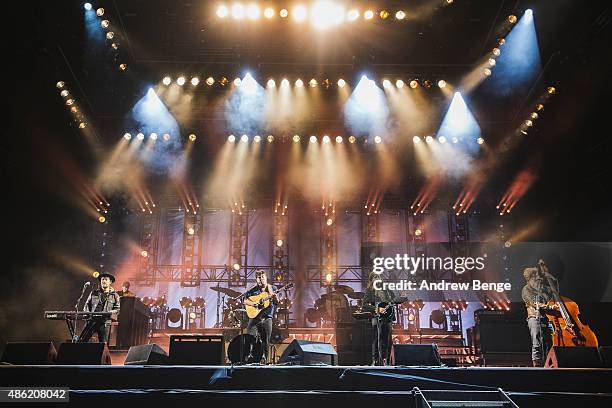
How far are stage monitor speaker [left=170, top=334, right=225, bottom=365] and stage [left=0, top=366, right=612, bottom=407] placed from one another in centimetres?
59

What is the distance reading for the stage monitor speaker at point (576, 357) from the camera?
554cm

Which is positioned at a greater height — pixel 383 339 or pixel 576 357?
pixel 383 339

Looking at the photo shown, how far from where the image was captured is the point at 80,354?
578cm

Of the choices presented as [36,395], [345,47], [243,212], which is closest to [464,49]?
[345,47]

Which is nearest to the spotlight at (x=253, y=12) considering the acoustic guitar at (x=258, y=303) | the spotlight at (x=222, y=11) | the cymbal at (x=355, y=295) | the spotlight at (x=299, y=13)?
the spotlight at (x=222, y=11)

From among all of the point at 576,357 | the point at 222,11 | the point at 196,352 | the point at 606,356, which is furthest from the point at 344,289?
the point at 606,356

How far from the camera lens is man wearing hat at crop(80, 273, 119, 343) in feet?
26.4

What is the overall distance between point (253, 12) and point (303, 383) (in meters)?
8.46

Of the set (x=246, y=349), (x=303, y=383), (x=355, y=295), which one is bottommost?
(x=303, y=383)

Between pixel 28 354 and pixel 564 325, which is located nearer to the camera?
pixel 28 354

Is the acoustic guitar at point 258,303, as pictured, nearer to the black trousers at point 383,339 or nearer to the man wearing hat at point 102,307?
the black trousers at point 383,339

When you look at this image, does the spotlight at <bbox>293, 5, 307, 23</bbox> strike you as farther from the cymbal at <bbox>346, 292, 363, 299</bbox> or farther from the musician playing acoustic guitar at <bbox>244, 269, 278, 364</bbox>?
the cymbal at <bbox>346, 292, 363, 299</bbox>

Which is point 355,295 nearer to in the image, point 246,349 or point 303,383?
point 246,349

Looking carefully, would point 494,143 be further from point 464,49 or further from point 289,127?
point 289,127
